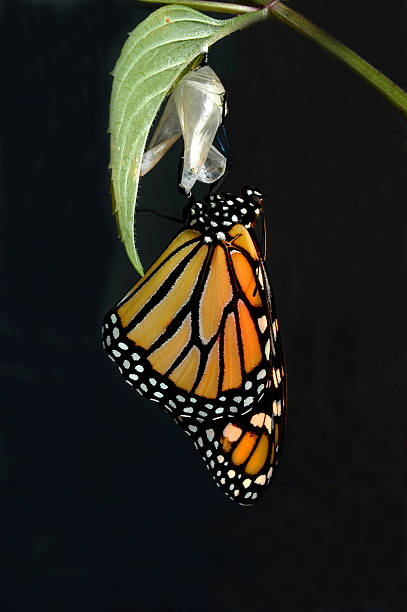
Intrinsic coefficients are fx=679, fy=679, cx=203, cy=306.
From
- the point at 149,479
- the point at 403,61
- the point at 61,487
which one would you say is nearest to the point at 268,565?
the point at 149,479

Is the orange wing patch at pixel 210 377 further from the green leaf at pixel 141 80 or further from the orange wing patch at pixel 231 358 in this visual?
the green leaf at pixel 141 80

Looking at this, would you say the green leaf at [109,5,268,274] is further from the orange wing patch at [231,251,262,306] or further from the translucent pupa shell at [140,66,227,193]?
the orange wing patch at [231,251,262,306]

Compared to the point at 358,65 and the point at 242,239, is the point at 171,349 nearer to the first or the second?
the point at 242,239

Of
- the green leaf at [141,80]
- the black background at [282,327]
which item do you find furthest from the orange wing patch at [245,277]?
the black background at [282,327]

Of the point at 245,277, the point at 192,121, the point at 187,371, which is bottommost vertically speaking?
the point at 187,371

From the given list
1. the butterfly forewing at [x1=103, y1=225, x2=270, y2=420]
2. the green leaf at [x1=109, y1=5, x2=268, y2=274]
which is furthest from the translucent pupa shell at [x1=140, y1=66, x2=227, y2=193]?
the butterfly forewing at [x1=103, y1=225, x2=270, y2=420]

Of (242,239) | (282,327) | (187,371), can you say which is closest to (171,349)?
(187,371)

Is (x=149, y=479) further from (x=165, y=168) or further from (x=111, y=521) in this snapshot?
(x=165, y=168)
